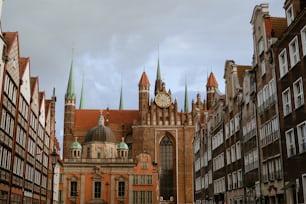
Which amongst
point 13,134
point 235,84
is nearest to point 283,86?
point 235,84

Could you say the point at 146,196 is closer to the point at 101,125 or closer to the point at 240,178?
the point at 101,125

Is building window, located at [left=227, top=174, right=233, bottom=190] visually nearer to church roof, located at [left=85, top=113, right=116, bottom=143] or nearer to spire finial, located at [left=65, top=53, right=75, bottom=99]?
church roof, located at [left=85, top=113, right=116, bottom=143]

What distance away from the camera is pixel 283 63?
988 inches

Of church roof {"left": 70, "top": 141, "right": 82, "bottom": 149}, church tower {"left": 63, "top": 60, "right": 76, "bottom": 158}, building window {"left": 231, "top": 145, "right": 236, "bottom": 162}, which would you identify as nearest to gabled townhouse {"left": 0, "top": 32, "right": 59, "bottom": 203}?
building window {"left": 231, "top": 145, "right": 236, "bottom": 162}

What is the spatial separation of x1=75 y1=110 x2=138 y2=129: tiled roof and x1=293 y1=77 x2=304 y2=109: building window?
71961 millimetres

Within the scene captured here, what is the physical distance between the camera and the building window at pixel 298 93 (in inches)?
858

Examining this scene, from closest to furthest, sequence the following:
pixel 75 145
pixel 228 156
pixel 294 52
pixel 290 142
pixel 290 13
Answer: pixel 294 52 → pixel 290 142 → pixel 290 13 → pixel 228 156 → pixel 75 145

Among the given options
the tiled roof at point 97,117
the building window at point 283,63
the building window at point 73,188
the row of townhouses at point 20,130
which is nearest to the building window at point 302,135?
the building window at point 283,63

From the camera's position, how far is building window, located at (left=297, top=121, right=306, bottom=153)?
21.4 m

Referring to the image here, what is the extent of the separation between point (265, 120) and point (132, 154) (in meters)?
60.0

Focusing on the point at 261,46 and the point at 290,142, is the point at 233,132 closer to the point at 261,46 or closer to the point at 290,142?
the point at 261,46

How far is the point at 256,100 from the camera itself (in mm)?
30703

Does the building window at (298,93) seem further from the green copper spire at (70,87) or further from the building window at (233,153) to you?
the green copper spire at (70,87)

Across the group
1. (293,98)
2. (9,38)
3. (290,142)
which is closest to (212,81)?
(9,38)
